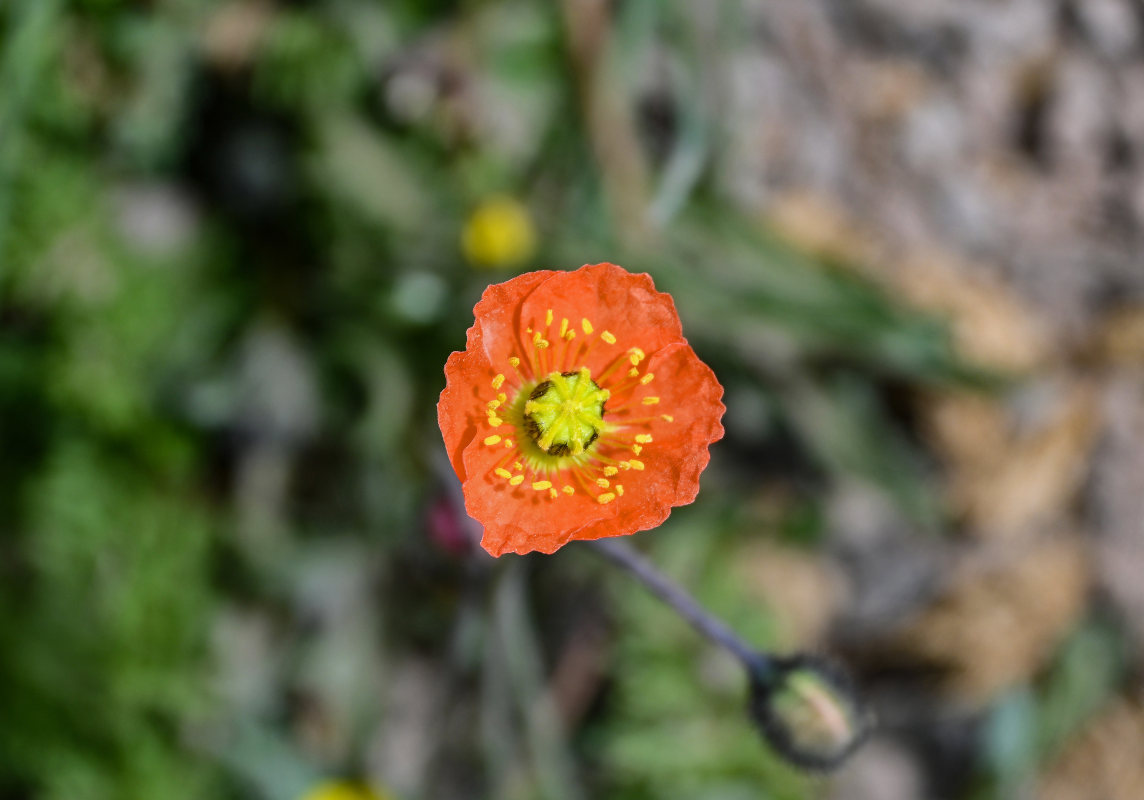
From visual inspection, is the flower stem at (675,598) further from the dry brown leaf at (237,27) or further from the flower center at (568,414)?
the dry brown leaf at (237,27)

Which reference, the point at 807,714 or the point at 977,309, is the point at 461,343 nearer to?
the point at 807,714

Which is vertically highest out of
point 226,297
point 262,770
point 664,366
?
point 664,366

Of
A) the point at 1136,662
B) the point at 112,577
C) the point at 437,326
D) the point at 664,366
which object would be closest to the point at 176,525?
the point at 112,577

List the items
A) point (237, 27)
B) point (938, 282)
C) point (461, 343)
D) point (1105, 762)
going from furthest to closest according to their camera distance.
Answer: point (1105, 762)
point (938, 282)
point (237, 27)
point (461, 343)

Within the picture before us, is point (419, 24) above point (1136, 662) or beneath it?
above

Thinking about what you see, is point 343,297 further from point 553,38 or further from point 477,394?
point 477,394

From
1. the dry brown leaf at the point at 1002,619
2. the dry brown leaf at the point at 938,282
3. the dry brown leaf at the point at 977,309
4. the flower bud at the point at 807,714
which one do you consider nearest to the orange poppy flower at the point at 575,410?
the flower bud at the point at 807,714

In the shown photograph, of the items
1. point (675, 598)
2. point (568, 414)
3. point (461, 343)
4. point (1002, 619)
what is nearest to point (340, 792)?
point (461, 343)
